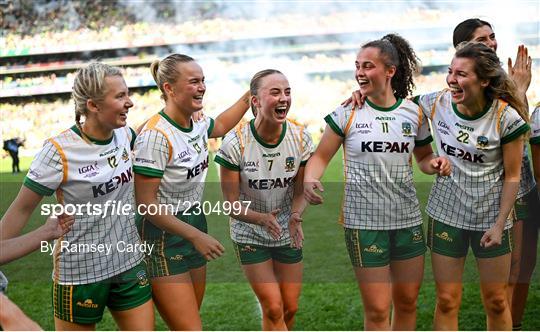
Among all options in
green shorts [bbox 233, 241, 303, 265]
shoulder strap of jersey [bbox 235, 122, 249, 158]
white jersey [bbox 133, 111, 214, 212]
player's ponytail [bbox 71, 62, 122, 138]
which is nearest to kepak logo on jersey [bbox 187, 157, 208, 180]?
white jersey [bbox 133, 111, 214, 212]

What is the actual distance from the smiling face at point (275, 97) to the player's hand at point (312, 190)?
0.32 m

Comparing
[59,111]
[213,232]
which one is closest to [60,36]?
[59,111]

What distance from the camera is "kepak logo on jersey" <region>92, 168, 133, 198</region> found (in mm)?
2902

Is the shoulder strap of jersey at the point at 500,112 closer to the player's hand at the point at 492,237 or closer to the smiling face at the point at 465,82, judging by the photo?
the smiling face at the point at 465,82

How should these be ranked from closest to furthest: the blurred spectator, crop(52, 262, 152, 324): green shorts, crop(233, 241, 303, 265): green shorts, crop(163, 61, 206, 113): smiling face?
crop(52, 262, 152, 324): green shorts < crop(163, 61, 206, 113): smiling face < crop(233, 241, 303, 265): green shorts < the blurred spectator

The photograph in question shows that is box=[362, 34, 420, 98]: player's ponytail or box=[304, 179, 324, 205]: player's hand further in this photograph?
box=[362, 34, 420, 98]: player's ponytail

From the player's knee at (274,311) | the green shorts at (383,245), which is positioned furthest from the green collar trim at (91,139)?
the green shorts at (383,245)

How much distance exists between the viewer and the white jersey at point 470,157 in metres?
3.30

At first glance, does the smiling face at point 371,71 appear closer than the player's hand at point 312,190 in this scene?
No

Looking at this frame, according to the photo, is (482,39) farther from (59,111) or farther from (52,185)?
(59,111)

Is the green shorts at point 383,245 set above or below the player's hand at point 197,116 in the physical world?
below

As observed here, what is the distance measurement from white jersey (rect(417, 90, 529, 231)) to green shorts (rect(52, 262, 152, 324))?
1.48m

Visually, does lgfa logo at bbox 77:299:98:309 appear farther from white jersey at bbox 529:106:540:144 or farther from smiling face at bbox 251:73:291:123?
white jersey at bbox 529:106:540:144

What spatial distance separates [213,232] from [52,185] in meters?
4.73
